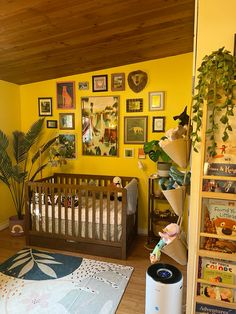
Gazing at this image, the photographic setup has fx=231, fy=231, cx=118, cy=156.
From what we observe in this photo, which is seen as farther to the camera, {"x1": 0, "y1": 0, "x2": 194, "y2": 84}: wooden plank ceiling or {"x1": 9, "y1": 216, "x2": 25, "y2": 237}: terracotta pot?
{"x1": 9, "y1": 216, "x2": 25, "y2": 237}: terracotta pot

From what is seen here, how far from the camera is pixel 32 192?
9.71 feet

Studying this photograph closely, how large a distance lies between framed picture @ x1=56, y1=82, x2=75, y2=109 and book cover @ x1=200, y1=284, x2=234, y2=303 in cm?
292

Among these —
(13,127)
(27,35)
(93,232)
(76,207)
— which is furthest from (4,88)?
(93,232)

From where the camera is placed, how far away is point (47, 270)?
240cm

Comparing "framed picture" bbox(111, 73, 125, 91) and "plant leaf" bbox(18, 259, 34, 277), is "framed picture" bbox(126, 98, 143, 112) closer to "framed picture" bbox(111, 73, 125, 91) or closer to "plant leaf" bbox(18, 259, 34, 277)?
"framed picture" bbox(111, 73, 125, 91)

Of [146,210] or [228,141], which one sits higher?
[228,141]

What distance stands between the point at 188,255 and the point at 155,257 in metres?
0.23

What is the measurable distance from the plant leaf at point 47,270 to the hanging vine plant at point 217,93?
1.97 metres

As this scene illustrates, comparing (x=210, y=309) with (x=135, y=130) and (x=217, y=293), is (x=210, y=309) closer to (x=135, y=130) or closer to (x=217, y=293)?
(x=217, y=293)

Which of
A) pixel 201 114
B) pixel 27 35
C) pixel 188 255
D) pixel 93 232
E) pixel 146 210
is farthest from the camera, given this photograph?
pixel 146 210

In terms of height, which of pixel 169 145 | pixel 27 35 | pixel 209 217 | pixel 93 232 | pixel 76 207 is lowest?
pixel 93 232

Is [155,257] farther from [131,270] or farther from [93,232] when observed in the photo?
[93,232]

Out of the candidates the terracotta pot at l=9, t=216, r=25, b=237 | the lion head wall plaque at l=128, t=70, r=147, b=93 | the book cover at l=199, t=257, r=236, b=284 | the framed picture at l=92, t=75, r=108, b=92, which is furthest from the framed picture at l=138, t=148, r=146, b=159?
the book cover at l=199, t=257, r=236, b=284

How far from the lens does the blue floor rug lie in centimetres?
189
